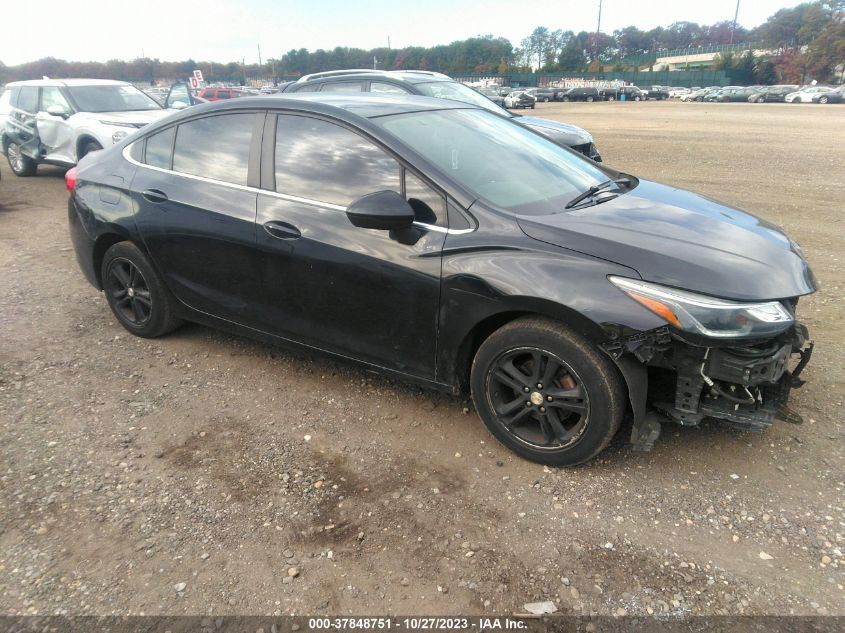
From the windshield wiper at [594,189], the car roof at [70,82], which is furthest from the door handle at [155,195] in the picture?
the car roof at [70,82]

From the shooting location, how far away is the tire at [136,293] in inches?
166

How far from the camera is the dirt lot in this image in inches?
91.8

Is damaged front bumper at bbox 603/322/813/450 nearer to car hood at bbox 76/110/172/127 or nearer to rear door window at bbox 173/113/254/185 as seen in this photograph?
rear door window at bbox 173/113/254/185

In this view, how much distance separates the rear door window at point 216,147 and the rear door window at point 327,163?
271 millimetres

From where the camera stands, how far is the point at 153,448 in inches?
128

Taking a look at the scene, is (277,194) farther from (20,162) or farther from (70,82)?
(20,162)

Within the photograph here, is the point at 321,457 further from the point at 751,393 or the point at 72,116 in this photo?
the point at 72,116

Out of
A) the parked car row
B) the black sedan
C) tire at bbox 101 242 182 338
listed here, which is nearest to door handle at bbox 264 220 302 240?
the black sedan

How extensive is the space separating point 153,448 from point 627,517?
7.91 feet

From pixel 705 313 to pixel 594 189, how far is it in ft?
4.21

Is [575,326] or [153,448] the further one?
[153,448]

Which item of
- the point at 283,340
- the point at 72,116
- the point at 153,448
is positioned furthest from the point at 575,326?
the point at 72,116

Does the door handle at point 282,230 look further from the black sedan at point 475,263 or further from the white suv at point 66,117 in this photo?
the white suv at point 66,117

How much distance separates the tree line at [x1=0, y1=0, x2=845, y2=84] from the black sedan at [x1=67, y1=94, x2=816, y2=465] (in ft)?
260
